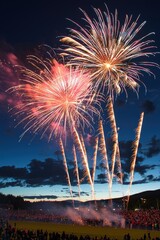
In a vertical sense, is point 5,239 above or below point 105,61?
below

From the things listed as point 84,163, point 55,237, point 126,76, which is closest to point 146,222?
point 84,163

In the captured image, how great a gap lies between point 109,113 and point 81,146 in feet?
16.8

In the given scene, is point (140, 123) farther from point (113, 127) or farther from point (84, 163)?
A: point (84, 163)

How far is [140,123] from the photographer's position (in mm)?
32750

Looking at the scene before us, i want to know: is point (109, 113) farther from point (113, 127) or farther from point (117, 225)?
point (117, 225)

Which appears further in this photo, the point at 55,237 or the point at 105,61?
the point at 55,237

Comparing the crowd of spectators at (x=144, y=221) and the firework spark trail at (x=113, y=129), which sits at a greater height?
the firework spark trail at (x=113, y=129)

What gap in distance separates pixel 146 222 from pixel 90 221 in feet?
33.1

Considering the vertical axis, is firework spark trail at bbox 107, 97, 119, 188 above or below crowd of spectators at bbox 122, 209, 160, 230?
above

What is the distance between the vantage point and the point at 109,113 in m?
31.1

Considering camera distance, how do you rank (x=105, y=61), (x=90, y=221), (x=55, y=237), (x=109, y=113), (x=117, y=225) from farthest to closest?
(x=90, y=221) < (x=117, y=225) < (x=109, y=113) < (x=55, y=237) < (x=105, y=61)

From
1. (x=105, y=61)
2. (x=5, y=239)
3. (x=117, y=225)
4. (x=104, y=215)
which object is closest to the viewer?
(x=105, y=61)

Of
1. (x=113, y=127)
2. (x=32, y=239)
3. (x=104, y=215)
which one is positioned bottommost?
(x=32, y=239)

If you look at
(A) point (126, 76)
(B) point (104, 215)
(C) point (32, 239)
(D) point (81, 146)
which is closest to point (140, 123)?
(D) point (81, 146)
